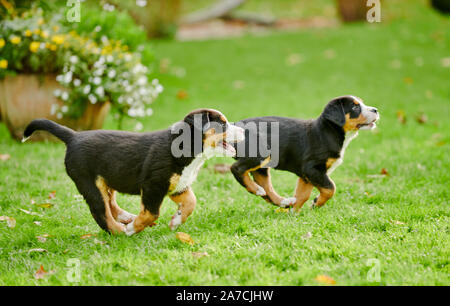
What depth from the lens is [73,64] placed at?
768 cm

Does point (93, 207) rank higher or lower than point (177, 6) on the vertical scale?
lower

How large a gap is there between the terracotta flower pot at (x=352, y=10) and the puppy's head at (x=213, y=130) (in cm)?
1375

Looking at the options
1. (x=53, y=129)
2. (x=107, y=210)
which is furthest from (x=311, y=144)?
(x=53, y=129)

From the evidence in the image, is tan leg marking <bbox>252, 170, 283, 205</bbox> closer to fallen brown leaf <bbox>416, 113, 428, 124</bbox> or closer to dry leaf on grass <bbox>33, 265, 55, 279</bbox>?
dry leaf on grass <bbox>33, 265, 55, 279</bbox>

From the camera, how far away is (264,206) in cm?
533

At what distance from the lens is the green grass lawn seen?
377 cm

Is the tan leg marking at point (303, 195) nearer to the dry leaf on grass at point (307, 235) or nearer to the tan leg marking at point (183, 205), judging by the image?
the dry leaf on grass at point (307, 235)

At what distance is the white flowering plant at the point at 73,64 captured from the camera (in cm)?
757

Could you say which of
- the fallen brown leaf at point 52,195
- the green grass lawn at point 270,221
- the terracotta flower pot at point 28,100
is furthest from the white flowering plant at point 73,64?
the fallen brown leaf at point 52,195

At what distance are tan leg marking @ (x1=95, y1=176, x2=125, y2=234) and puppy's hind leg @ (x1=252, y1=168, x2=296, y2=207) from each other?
4.89ft

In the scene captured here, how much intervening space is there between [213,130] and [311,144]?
1.16 m
